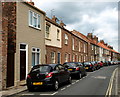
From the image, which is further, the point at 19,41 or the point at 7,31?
the point at 19,41

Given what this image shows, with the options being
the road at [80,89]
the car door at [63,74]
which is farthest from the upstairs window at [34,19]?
the road at [80,89]

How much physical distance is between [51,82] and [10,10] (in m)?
6.15

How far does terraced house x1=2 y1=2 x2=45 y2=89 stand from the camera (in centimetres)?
1112

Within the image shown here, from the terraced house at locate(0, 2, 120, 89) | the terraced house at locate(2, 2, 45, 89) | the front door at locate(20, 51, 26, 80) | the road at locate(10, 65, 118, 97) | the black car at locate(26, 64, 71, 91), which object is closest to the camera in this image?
the road at locate(10, 65, 118, 97)

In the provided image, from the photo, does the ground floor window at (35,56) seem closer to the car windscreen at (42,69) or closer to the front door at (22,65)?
the front door at (22,65)

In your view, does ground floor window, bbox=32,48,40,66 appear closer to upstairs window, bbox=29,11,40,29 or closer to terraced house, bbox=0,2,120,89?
terraced house, bbox=0,2,120,89

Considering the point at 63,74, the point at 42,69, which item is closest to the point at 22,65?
the point at 42,69

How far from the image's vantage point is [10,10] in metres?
12.0

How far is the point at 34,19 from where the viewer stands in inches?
582

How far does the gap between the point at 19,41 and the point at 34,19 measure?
135 inches

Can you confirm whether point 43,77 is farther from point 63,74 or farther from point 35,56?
point 35,56

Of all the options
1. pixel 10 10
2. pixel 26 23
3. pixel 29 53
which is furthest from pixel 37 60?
pixel 10 10

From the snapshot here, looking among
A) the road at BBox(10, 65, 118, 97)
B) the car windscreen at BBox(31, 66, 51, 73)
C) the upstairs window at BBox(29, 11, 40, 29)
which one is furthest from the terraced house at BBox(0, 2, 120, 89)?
the road at BBox(10, 65, 118, 97)

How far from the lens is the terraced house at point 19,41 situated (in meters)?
11.1
